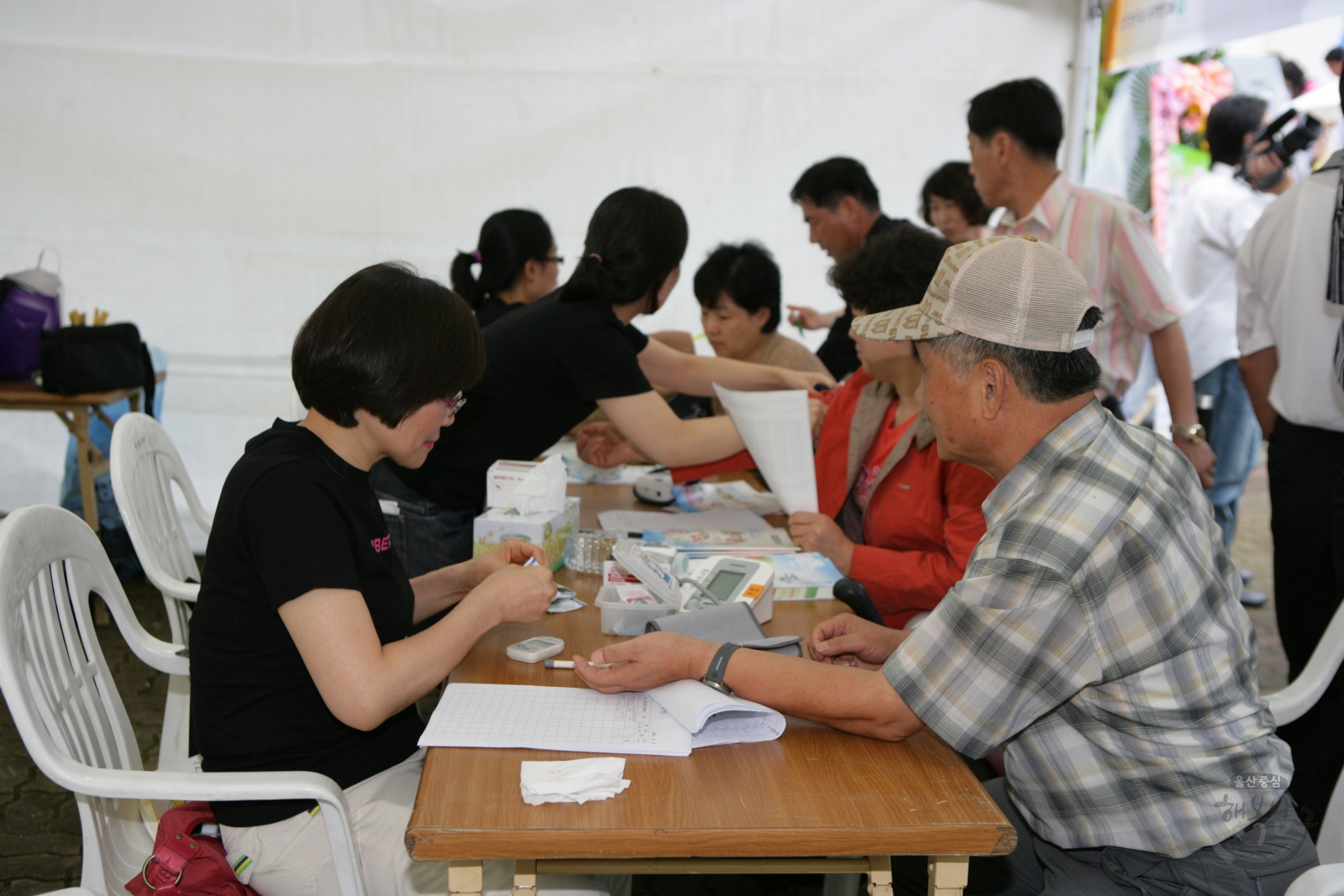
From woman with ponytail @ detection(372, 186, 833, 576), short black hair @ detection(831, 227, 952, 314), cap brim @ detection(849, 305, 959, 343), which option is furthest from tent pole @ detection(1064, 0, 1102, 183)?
cap brim @ detection(849, 305, 959, 343)

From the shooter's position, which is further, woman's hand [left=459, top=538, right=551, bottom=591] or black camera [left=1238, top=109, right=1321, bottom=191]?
black camera [left=1238, top=109, right=1321, bottom=191]

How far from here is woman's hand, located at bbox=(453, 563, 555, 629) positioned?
4.78 ft

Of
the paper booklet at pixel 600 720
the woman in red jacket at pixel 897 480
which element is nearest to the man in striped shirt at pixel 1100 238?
the woman in red jacket at pixel 897 480

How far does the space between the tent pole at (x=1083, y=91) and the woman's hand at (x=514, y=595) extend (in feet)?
11.9

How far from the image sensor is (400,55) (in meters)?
4.27

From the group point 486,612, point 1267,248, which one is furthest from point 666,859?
point 1267,248

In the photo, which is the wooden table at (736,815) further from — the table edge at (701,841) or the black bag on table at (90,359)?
the black bag on table at (90,359)

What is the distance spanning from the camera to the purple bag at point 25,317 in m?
3.97

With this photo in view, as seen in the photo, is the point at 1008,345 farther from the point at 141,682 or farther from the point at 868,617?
the point at 141,682

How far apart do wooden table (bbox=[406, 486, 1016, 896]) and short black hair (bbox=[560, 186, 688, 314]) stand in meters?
1.28

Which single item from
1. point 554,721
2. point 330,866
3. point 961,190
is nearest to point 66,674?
point 330,866

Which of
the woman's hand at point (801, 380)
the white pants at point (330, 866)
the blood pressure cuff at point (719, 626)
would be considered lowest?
the white pants at point (330, 866)

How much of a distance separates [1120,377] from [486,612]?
2364mm

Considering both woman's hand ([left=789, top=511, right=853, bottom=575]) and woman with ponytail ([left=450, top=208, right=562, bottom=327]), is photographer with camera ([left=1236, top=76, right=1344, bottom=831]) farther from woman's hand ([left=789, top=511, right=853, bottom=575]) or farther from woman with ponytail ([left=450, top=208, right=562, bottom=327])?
woman with ponytail ([left=450, top=208, right=562, bottom=327])
